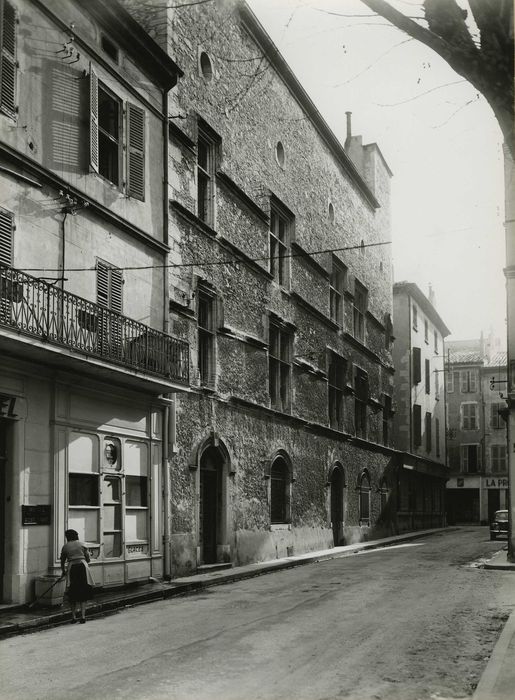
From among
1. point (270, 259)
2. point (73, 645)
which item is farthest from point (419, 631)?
point (270, 259)

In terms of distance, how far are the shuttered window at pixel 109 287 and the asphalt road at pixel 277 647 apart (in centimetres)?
530

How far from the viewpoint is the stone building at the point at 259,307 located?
1973 centimetres

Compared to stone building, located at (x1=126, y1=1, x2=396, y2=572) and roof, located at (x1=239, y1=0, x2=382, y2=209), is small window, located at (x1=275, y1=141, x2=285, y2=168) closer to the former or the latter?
stone building, located at (x1=126, y1=1, x2=396, y2=572)

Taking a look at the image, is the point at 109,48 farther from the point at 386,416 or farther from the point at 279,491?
the point at 386,416

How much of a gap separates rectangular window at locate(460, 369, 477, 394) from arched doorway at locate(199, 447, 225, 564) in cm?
4706

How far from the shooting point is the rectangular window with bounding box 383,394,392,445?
128 ft

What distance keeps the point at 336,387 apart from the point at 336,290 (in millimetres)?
3530

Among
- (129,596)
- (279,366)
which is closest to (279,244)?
(279,366)

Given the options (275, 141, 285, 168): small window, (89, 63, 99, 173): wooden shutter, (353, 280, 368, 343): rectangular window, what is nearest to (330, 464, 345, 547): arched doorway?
(353, 280, 368, 343): rectangular window

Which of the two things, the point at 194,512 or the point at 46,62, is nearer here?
the point at 46,62

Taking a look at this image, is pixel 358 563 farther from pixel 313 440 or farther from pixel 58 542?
pixel 58 542

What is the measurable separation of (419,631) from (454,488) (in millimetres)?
54621

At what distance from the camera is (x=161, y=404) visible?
58.6 ft

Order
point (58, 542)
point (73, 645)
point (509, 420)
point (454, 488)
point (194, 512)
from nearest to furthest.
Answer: point (73, 645) < point (58, 542) < point (194, 512) < point (509, 420) < point (454, 488)
